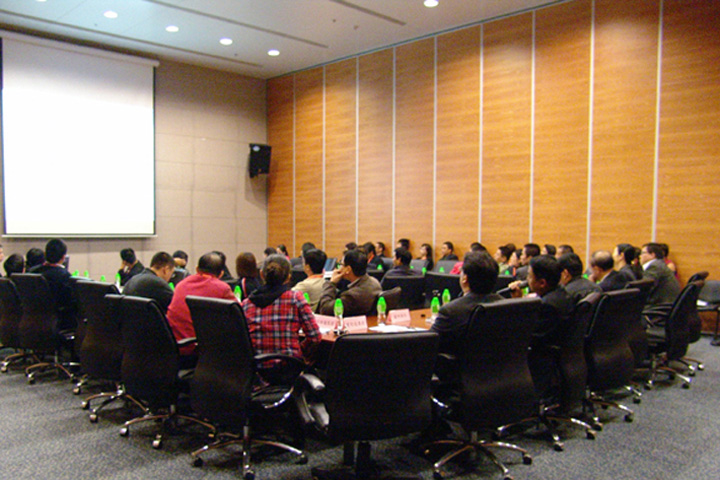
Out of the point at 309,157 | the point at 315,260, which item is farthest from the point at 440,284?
the point at 309,157

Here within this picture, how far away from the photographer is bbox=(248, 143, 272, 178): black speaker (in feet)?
39.5

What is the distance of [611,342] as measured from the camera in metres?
3.82

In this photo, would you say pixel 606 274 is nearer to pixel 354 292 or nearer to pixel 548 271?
pixel 548 271

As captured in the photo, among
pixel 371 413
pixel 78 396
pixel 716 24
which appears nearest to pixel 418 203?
pixel 716 24

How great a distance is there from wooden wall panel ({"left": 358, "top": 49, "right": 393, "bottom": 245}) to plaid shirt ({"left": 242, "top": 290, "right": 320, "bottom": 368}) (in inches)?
277

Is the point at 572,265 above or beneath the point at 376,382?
above

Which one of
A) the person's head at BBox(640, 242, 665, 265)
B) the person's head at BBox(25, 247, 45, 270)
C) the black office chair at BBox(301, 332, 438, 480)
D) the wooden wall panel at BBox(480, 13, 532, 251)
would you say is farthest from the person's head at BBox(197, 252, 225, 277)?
the wooden wall panel at BBox(480, 13, 532, 251)

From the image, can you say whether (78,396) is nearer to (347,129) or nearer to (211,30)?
(211,30)

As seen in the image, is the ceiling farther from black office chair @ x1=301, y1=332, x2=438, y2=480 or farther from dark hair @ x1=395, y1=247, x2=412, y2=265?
black office chair @ x1=301, y1=332, x2=438, y2=480

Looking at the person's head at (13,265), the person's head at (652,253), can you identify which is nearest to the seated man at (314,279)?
the person's head at (13,265)

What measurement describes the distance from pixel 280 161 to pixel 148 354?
9262 mm

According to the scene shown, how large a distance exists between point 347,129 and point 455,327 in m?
8.34

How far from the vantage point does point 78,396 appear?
4.58 metres

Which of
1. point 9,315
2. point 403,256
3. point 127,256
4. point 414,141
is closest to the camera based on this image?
point 9,315
